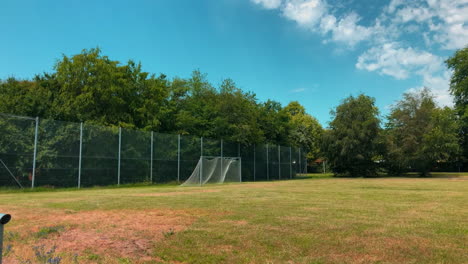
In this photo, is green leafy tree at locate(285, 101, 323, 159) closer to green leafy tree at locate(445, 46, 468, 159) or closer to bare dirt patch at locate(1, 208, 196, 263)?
A: green leafy tree at locate(445, 46, 468, 159)

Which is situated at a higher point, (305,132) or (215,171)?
(305,132)

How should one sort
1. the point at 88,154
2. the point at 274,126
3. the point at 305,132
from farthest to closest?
1. the point at 305,132
2. the point at 274,126
3. the point at 88,154

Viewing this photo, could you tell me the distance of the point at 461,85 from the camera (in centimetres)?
5106

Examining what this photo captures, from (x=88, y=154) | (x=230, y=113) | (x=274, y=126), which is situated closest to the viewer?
(x=88, y=154)

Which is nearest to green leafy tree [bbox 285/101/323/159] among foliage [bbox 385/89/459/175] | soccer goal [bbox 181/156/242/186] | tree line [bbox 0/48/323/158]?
foliage [bbox 385/89/459/175]

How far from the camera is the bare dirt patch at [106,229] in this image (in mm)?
5137

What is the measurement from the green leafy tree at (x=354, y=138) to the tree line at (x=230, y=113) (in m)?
0.11

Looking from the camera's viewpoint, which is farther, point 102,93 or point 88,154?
point 102,93

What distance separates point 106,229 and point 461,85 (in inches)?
2234

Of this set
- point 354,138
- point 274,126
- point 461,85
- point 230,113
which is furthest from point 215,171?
point 461,85

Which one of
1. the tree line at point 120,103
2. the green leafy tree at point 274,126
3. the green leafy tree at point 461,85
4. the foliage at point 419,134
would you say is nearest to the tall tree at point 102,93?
the tree line at point 120,103

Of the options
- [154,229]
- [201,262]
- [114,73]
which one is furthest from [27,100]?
[201,262]

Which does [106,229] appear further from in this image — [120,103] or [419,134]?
[419,134]

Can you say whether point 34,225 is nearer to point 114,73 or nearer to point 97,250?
point 97,250
